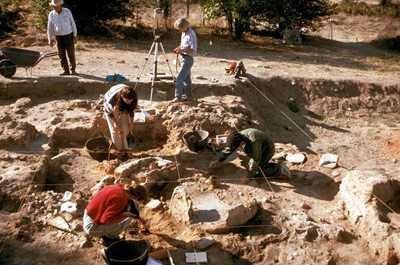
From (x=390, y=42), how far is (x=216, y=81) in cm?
1140

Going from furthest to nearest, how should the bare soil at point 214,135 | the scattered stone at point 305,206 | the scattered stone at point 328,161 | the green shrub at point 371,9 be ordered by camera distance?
the green shrub at point 371,9
the scattered stone at point 328,161
the scattered stone at point 305,206
the bare soil at point 214,135

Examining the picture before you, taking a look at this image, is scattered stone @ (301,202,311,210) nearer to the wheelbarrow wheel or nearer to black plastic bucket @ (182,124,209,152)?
black plastic bucket @ (182,124,209,152)

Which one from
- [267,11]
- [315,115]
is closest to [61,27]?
[315,115]

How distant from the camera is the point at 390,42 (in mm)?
17359

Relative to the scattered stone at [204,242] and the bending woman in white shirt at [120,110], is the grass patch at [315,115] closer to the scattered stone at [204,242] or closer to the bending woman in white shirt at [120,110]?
the bending woman in white shirt at [120,110]

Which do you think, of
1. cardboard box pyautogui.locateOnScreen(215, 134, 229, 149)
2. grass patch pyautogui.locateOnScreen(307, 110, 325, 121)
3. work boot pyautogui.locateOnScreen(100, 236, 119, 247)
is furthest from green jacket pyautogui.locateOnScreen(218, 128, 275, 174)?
grass patch pyautogui.locateOnScreen(307, 110, 325, 121)

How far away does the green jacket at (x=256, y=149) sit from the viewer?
242 inches

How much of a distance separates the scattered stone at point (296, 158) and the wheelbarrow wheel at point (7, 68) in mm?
6775

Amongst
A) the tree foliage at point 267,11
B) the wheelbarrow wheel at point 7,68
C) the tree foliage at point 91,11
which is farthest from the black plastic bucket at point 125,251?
the tree foliage at point 267,11

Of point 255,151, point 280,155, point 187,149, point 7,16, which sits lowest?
point 280,155

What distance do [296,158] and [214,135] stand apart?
1.85 m

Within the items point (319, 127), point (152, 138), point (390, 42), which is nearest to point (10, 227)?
point (152, 138)

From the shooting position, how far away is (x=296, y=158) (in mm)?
7199

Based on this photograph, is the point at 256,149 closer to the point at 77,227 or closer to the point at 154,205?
the point at 154,205
